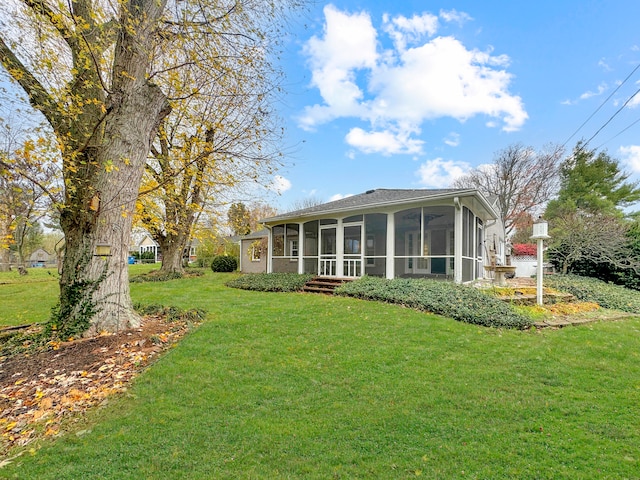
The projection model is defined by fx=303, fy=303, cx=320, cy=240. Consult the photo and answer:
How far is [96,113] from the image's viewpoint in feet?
16.5

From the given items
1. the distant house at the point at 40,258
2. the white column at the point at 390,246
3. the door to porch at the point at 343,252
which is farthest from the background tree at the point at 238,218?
the distant house at the point at 40,258

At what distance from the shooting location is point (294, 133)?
6980 mm

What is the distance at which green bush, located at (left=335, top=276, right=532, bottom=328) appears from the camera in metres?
5.81

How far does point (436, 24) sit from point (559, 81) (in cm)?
613

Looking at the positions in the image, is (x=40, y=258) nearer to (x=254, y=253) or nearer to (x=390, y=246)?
(x=254, y=253)

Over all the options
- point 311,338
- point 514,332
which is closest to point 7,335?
point 311,338

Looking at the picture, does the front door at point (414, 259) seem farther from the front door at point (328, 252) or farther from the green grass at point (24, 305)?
the green grass at point (24, 305)

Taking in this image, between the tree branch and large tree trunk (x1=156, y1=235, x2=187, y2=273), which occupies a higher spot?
the tree branch

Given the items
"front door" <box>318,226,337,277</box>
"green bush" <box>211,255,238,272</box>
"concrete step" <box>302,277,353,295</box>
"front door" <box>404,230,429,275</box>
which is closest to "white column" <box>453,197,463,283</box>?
"front door" <box>404,230,429,275</box>

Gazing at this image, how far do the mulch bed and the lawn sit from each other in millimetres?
288

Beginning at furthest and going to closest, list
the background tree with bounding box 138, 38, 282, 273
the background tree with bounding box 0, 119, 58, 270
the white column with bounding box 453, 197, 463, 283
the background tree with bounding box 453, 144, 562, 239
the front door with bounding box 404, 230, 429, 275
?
the background tree with bounding box 453, 144, 562, 239 → the front door with bounding box 404, 230, 429, 275 → the white column with bounding box 453, 197, 463, 283 → the background tree with bounding box 138, 38, 282, 273 → the background tree with bounding box 0, 119, 58, 270

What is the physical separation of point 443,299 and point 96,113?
7.58 metres

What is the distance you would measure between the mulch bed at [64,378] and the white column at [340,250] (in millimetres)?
6841

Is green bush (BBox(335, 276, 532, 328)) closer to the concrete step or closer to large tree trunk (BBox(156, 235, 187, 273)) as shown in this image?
the concrete step
